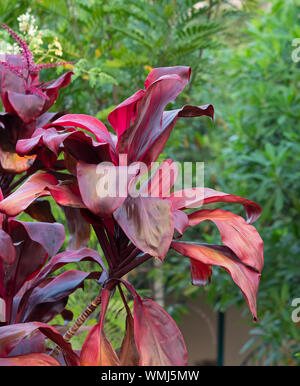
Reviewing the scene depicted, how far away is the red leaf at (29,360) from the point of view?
710 millimetres

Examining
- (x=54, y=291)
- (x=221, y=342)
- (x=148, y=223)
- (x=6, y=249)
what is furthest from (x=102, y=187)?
(x=221, y=342)

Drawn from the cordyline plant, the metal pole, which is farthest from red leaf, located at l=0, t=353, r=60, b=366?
the metal pole

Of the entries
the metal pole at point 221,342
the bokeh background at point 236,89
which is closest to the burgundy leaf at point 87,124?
the bokeh background at point 236,89

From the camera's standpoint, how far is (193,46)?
1671mm

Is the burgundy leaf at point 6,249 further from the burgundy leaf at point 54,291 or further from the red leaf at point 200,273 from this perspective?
the red leaf at point 200,273

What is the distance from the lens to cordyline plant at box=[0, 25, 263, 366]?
0.70 metres

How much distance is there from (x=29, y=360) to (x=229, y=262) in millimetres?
337

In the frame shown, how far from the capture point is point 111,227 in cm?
82

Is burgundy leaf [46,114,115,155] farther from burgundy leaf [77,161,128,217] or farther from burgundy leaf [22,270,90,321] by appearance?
burgundy leaf [22,270,90,321]

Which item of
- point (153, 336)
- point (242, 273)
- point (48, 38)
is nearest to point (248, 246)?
point (242, 273)

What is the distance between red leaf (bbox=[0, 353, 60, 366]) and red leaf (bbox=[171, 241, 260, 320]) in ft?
0.86

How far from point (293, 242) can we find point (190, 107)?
75.2 inches

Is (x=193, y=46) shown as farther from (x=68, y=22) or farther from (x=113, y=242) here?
(x=113, y=242)

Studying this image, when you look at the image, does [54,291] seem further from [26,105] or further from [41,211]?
[26,105]
